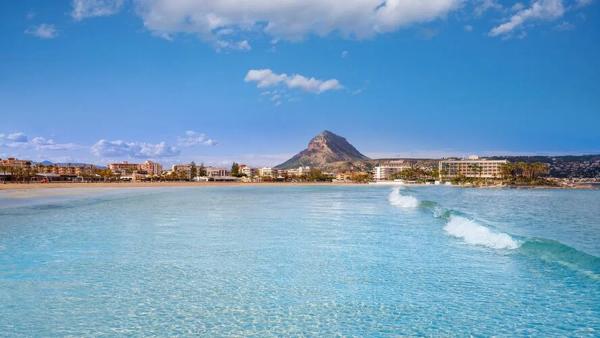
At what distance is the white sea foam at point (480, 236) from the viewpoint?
16.1m

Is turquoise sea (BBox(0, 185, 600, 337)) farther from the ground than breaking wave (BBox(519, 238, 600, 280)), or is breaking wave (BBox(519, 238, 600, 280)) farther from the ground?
breaking wave (BBox(519, 238, 600, 280))

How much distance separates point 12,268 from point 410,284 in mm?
9969

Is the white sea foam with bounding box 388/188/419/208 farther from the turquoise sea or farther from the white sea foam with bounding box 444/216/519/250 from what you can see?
the turquoise sea

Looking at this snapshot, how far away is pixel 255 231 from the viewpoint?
21.0 meters

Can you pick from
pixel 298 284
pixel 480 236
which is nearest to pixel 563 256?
pixel 480 236

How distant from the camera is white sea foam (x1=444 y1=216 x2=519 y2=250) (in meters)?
16.1

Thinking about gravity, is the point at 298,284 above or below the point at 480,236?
below

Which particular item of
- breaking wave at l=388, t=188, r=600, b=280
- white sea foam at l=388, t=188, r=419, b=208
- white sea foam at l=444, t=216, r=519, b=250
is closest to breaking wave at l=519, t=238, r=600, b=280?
breaking wave at l=388, t=188, r=600, b=280

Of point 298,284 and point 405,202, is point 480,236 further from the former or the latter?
point 405,202

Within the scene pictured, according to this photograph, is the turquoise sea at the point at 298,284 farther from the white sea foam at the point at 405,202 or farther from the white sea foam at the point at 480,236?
the white sea foam at the point at 405,202

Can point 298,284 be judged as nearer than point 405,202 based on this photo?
Yes

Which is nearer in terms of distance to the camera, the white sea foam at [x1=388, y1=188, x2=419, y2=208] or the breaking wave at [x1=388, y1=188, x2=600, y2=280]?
the breaking wave at [x1=388, y1=188, x2=600, y2=280]

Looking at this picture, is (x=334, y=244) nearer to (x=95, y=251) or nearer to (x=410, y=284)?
(x=410, y=284)

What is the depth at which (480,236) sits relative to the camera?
1803 cm
